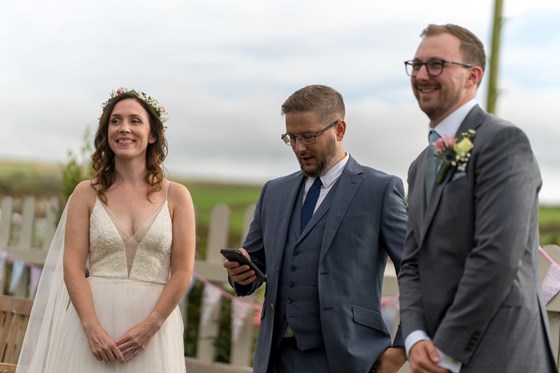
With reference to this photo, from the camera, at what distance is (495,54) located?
6.92 meters

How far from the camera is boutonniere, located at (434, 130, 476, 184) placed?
3.05 metres

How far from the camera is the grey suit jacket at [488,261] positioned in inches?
115

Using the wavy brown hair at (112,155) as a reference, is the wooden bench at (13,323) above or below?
below

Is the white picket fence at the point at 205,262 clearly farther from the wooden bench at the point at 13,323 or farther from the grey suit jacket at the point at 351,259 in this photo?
the wooden bench at the point at 13,323

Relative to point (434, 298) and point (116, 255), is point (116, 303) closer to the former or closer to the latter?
point (116, 255)

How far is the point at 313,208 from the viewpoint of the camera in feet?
13.4

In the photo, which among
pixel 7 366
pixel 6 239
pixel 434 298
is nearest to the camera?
pixel 434 298

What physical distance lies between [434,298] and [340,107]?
121cm

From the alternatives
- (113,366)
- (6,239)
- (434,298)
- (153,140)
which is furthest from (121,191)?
(6,239)

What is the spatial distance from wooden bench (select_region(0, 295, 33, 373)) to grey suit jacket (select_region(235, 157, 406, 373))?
231cm

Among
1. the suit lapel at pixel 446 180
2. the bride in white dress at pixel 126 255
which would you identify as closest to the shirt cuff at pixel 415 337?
the suit lapel at pixel 446 180

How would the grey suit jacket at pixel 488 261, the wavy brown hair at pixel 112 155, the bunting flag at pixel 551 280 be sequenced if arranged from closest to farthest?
the grey suit jacket at pixel 488 261, the wavy brown hair at pixel 112 155, the bunting flag at pixel 551 280

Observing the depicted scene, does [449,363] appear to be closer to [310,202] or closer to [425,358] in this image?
[425,358]

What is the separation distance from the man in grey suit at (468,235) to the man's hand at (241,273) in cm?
96
